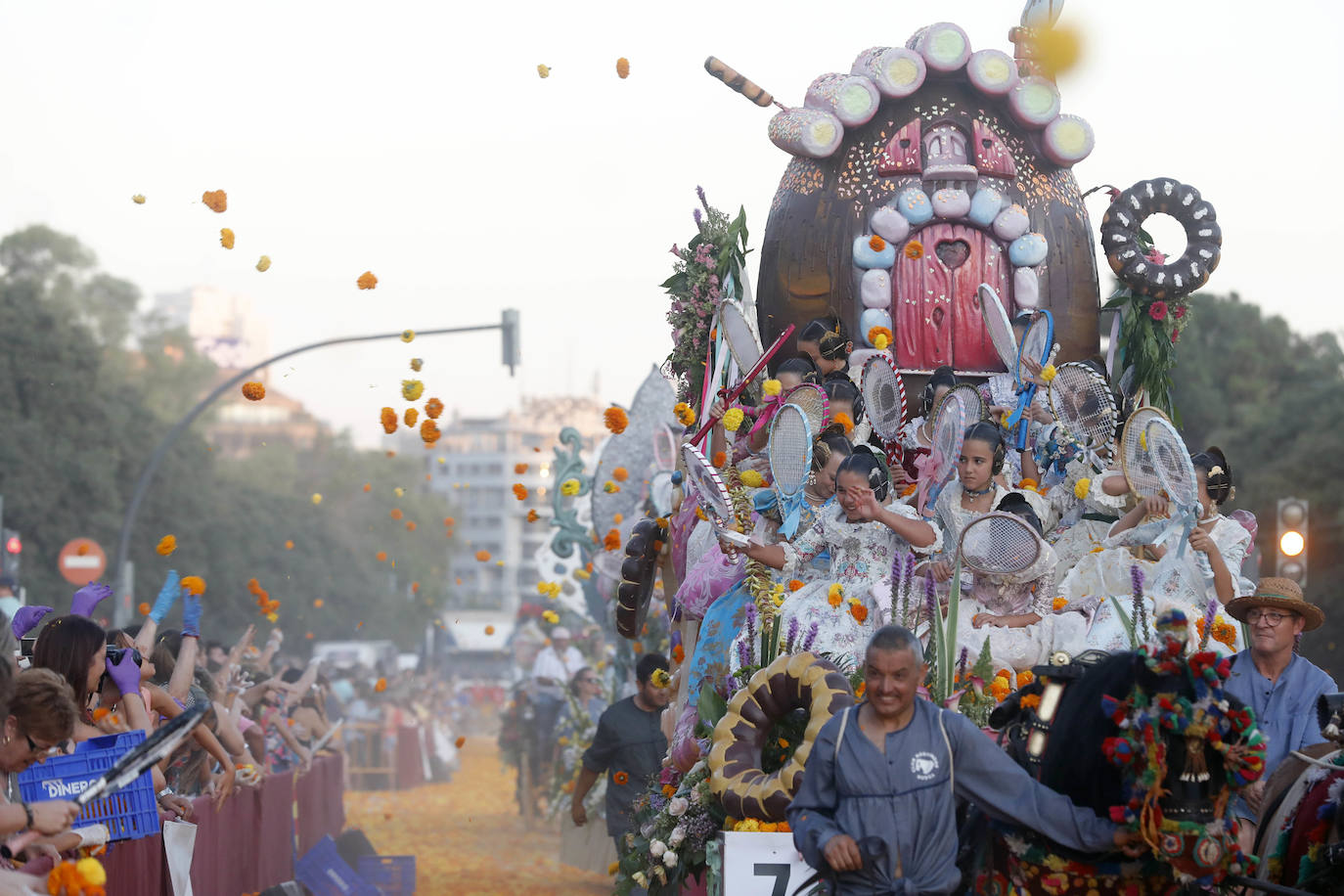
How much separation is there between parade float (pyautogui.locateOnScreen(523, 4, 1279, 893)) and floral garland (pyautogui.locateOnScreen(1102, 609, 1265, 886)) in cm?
290

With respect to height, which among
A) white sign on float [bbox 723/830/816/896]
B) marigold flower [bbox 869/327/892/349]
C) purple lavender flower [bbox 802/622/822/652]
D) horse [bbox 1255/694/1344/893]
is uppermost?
marigold flower [bbox 869/327/892/349]

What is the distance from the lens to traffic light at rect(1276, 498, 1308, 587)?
15000mm

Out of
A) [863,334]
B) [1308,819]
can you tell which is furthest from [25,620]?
[1308,819]

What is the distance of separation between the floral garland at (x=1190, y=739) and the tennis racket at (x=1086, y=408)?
5888 millimetres

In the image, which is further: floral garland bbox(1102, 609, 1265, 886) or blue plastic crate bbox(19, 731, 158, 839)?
blue plastic crate bbox(19, 731, 158, 839)

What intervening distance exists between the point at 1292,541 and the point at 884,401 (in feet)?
17.1

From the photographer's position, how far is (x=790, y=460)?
10664 millimetres

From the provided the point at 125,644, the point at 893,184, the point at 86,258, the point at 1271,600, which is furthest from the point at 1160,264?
the point at 86,258

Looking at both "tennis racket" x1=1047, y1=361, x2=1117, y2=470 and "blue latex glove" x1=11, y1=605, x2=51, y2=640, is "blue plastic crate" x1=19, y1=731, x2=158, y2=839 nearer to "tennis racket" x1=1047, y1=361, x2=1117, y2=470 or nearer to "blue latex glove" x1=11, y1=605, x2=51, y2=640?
"blue latex glove" x1=11, y1=605, x2=51, y2=640

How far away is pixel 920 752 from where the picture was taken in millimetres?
5863

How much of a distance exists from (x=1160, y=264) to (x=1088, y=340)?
799 millimetres

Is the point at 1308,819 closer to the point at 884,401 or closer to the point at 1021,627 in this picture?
the point at 1021,627

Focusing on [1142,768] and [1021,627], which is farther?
[1021,627]

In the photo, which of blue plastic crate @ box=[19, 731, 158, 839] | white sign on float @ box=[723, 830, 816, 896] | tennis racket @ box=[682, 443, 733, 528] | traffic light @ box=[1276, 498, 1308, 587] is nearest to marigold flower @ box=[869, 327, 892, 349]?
tennis racket @ box=[682, 443, 733, 528]
